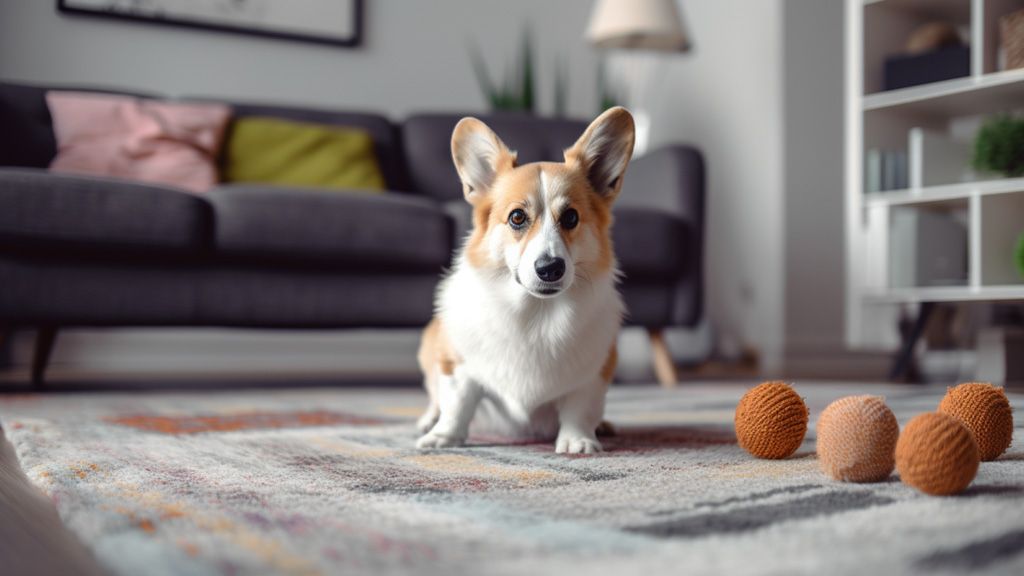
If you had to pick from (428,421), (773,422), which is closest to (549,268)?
(773,422)

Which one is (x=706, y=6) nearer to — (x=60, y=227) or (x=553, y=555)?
(x=60, y=227)

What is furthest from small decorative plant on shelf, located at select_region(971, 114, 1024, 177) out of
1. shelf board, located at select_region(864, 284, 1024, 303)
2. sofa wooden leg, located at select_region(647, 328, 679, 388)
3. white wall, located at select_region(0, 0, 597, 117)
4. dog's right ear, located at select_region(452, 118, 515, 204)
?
white wall, located at select_region(0, 0, 597, 117)

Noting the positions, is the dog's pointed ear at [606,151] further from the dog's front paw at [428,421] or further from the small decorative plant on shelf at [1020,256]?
the small decorative plant on shelf at [1020,256]

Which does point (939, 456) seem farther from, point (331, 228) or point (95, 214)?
point (95, 214)

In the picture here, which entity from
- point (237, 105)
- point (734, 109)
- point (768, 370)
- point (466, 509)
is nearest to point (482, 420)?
point (466, 509)

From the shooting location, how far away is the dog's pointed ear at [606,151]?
4.12 ft

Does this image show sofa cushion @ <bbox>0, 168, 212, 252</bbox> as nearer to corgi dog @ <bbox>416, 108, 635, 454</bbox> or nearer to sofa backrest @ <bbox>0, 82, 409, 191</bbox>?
sofa backrest @ <bbox>0, 82, 409, 191</bbox>

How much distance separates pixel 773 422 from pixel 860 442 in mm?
192

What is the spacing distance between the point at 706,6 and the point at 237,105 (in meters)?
2.63

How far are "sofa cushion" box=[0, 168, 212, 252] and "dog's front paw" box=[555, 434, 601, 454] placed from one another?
4.60 ft

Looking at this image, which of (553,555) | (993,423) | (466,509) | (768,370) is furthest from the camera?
(768,370)

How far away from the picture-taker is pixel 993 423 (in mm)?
1104

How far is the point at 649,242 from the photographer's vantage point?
261 cm

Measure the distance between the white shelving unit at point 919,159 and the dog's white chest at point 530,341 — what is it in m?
1.78
